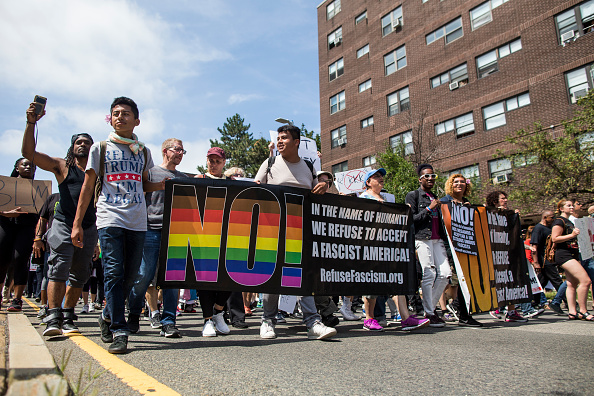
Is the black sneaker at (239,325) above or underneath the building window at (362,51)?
underneath

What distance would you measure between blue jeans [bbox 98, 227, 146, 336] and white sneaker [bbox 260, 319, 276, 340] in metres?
1.37

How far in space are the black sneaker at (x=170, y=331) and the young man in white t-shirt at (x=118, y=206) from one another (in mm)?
568

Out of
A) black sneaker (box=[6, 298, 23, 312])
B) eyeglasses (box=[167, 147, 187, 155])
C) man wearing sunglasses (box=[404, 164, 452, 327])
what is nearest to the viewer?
eyeglasses (box=[167, 147, 187, 155])

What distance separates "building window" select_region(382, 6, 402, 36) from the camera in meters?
30.1

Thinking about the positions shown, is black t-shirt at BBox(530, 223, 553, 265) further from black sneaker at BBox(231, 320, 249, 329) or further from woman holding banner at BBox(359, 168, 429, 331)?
black sneaker at BBox(231, 320, 249, 329)

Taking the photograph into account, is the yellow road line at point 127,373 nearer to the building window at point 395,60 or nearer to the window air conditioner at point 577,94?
the window air conditioner at point 577,94

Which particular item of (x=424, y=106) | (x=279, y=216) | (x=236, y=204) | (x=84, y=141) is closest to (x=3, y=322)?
(x=84, y=141)

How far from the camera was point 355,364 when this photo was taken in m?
2.89

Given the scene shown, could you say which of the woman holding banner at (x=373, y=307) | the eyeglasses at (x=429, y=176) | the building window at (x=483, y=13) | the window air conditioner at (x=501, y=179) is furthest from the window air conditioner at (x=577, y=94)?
the woman holding banner at (x=373, y=307)

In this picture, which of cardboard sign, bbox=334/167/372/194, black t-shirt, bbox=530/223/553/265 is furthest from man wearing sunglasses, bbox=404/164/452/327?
cardboard sign, bbox=334/167/372/194

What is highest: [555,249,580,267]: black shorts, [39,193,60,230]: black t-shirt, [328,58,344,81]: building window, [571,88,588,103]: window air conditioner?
[328,58,344,81]: building window

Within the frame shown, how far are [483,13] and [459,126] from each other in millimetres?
6492

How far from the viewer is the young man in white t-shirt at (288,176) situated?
442 centimetres

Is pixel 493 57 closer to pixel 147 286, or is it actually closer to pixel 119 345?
pixel 147 286
